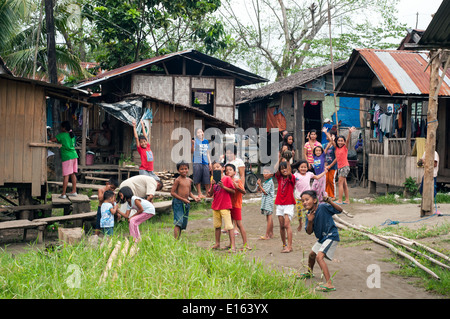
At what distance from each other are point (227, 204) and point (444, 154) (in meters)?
9.31

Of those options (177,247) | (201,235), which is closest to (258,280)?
(177,247)

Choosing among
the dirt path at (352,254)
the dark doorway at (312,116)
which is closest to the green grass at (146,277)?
the dirt path at (352,254)

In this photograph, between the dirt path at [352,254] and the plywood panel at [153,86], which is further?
the plywood panel at [153,86]

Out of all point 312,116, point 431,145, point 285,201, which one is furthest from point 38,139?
point 312,116

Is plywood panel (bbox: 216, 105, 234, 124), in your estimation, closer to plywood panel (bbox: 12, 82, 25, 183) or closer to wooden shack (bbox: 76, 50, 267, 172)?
wooden shack (bbox: 76, 50, 267, 172)

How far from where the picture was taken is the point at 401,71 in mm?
13531

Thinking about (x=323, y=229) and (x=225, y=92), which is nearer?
(x=323, y=229)

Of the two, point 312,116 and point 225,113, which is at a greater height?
point 312,116

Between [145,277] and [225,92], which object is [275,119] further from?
[145,277]

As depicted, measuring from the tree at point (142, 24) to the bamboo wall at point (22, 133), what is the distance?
1094cm

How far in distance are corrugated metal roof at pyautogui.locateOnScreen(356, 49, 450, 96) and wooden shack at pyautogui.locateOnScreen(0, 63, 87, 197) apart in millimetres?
8056

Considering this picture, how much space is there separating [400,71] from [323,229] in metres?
8.79

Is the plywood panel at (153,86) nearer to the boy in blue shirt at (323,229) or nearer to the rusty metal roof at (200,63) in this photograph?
the rusty metal roof at (200,63)

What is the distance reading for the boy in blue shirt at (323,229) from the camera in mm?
6012
